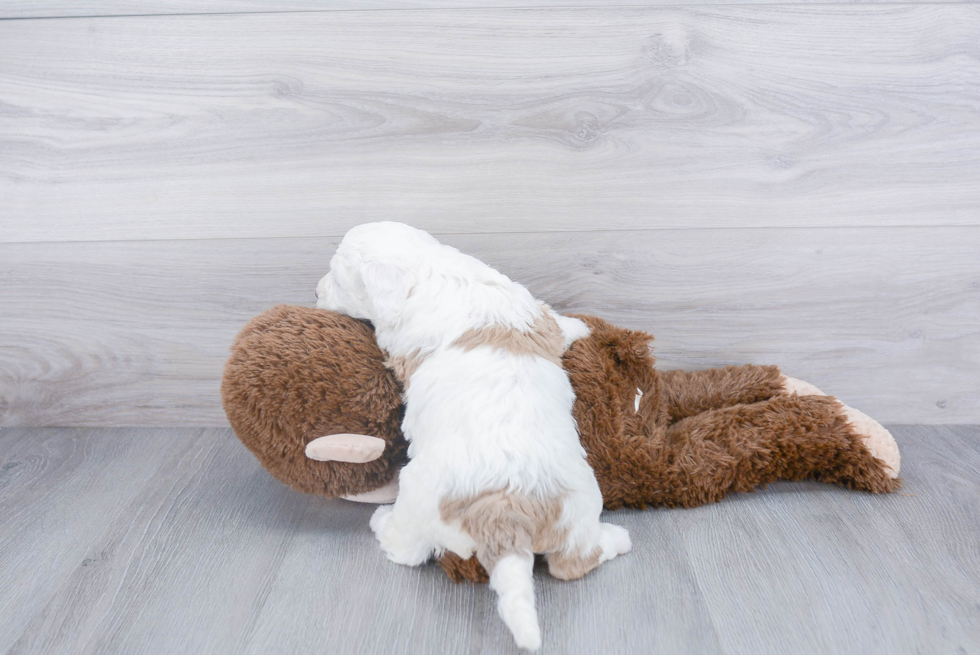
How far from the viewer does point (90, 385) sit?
1.31 meters

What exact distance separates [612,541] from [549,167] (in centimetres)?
60

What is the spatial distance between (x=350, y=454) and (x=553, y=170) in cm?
57

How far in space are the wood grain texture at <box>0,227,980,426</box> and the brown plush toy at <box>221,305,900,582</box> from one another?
0.15m

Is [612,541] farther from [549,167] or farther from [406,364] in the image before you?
[549,167]

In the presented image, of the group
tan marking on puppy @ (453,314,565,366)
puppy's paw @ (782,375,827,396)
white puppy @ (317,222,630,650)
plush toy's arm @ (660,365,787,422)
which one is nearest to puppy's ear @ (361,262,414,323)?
white puppy @ (317,222,630,650)

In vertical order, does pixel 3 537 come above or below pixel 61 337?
below

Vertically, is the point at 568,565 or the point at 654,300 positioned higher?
the point at 654,300

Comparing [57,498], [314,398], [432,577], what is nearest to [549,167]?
[314,398]

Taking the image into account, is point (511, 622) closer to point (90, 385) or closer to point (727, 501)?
point (727, 501)

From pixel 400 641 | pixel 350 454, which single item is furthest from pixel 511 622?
pixel 350 454

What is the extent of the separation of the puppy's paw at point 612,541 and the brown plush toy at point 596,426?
9cm

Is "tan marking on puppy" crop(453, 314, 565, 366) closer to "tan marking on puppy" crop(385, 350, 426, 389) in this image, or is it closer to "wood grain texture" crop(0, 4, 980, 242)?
"tan marking on puppy" crop(385, 350, 426, 389)

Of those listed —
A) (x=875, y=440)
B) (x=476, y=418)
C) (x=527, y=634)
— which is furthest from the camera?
(x=875, y=440)

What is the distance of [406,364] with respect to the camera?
0.92 m
